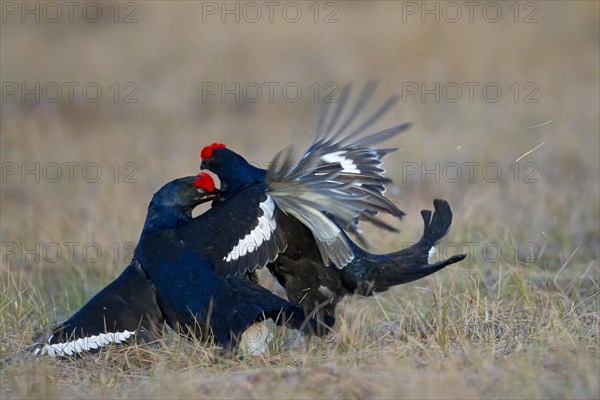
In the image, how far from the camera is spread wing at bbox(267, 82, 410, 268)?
388cm

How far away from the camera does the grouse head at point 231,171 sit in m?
4.34

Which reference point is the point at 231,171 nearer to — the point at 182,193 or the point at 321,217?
the point at 182,193

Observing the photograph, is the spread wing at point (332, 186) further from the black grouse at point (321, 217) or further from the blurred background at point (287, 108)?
the blurred background at point (287, 108)

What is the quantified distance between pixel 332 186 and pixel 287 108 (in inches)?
240

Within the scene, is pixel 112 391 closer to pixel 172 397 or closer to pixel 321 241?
pixel 172 397

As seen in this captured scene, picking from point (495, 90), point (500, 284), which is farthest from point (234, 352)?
point (495, 90)

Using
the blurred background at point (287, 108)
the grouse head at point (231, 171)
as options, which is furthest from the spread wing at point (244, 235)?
the blurred background at point (287, 108)

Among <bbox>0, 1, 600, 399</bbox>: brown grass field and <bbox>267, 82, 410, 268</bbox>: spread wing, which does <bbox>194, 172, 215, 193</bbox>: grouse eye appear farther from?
<bbox>0, 1, 600, 399</bbox>: brown grass field

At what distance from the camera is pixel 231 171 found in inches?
171

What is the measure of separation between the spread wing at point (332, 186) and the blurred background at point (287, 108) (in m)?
0.92

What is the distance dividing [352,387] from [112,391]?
3.05 ft

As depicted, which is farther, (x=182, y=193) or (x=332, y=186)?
(x=182, y=193)

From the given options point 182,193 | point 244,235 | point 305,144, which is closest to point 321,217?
point 244,235

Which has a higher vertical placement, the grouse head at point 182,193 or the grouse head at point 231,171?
the grouse head at point 231,171
